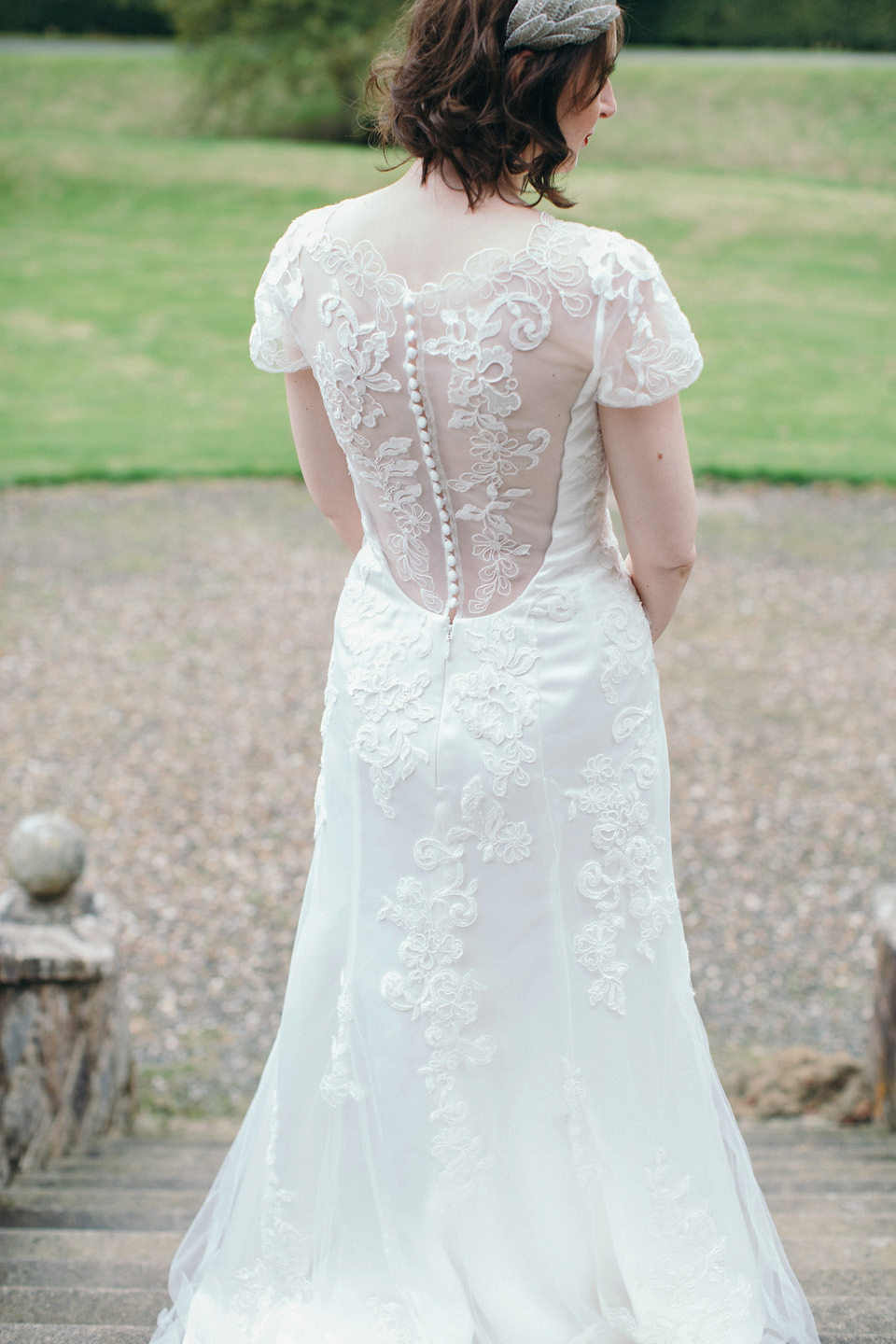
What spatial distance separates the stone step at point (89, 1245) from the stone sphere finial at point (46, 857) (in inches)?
33.4

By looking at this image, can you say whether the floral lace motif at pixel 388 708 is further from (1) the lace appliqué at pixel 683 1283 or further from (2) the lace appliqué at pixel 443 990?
(1) the lace appliqué at pixel 683 1283

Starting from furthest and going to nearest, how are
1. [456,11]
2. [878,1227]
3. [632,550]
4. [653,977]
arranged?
1. [878,1227]
2. [653,977]
3. [632,550]
4. [456,11]

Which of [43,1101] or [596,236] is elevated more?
[596,236]

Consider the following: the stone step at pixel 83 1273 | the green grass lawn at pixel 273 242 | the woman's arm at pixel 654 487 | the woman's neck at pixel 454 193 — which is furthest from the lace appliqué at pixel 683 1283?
the green grass lawn at pixel 273 242

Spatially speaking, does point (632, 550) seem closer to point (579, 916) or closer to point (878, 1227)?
point (579, 916)

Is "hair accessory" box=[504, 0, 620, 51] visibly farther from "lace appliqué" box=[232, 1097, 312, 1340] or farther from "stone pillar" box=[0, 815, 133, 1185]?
"stone pillar" box=[0, 815, 133, 1185]

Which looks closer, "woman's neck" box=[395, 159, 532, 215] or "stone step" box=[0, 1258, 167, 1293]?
"woman's neck" box=[395, 159, 532, 215]

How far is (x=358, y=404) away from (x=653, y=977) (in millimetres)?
1099

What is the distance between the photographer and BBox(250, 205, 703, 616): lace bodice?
5.35ft

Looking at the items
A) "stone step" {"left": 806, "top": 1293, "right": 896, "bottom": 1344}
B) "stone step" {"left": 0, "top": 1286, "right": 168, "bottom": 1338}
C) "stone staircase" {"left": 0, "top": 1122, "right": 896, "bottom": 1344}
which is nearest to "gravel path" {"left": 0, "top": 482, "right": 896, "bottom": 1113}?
"stone staircase" {"left": 0, "top": 1122, "right": 896, "bottom": 1344}

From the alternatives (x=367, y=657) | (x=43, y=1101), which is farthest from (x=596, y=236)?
(x=43, y=1101)

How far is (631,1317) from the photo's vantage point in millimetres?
2072

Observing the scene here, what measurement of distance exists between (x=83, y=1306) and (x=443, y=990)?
1.03m

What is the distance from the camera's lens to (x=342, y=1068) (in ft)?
6.82
